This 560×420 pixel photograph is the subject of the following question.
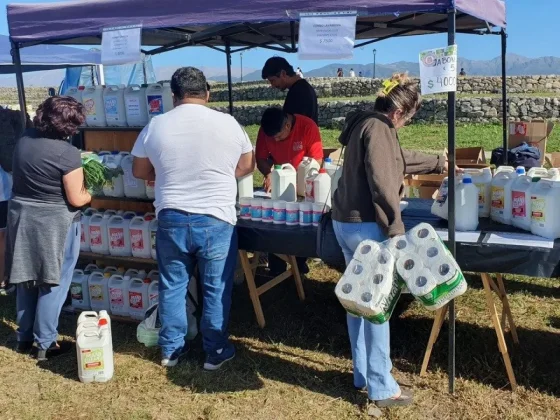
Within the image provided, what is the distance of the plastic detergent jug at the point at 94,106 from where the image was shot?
13.8 ft

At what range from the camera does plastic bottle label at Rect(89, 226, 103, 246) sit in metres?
4.21

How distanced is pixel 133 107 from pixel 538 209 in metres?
2.67

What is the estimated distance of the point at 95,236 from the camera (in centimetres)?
423

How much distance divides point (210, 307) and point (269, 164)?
1.51m

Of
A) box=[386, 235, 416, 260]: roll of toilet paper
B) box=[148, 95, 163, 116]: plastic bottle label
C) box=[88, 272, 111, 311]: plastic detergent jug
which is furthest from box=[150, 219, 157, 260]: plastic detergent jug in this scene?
box=[386, 235, 416, 260]: roll of toilet paper

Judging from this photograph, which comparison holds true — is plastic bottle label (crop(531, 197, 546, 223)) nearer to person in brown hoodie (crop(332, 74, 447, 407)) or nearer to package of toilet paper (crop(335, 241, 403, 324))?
person in brown hoodie (crop(332, 74, 447, 407))

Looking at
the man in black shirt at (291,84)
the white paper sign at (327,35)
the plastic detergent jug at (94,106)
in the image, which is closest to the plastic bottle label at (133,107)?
the plastic detergent jug at (94,106)

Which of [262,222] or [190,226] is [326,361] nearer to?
[262,222]

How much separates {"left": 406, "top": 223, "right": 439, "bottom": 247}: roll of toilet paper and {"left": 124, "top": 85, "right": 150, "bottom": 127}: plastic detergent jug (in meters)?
2.24

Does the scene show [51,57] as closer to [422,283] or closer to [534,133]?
[534,133]

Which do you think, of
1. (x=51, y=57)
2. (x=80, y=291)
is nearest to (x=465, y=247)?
(x=80, y=291)

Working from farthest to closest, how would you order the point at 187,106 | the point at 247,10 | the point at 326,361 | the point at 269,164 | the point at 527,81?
the point at 527,81 → the point at 269,164 → the point at 326,361 → the point at 247,10 → the point at 187,106

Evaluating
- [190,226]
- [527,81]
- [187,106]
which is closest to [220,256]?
[190,226]

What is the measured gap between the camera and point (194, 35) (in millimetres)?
4754
